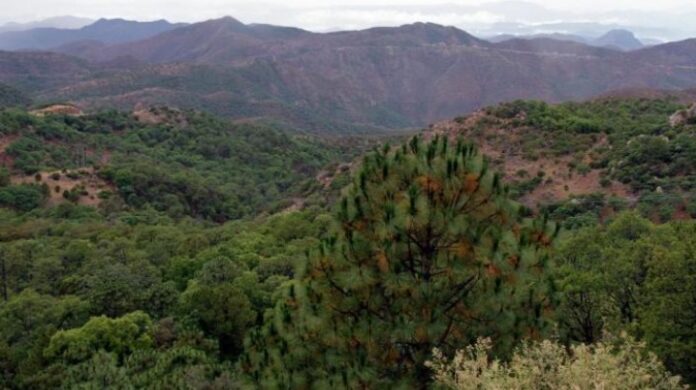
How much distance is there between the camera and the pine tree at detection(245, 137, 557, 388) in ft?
29.6

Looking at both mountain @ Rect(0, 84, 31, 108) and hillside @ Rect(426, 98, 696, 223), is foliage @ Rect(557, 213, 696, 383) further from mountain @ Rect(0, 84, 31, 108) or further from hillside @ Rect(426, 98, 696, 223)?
mountain @ Rect(0, 84, 31, 108)

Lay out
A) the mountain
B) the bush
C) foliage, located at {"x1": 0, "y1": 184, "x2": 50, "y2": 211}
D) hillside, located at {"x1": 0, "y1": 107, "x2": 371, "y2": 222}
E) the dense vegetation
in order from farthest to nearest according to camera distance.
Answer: the mountain
hillside, located at {"x1": 0, "y1": 107, "x2": 371, "y2": 222}
foliage, located at {"x1": 0, "y1": 184, "x2": 50, "y2": 211}
the dense vegetation
the bush

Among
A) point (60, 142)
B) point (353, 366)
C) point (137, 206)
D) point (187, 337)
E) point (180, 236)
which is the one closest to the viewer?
point (353, 366)

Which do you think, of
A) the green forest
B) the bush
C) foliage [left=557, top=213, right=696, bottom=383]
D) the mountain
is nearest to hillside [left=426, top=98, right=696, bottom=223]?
the green forest

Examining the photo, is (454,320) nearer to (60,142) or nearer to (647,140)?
(647,140)

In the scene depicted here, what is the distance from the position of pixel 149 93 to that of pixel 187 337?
153 metres

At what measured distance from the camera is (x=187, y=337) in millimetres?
19094

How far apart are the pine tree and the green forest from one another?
0.08 feet

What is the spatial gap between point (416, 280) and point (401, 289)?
275 mm

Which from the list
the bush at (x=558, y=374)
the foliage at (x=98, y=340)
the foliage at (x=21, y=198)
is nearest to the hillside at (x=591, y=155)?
the foliage at (x=98, y=340)

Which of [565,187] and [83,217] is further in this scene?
[83,217]

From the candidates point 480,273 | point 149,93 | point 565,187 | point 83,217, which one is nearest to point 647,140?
point 565,187

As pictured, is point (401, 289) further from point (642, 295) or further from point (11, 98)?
point (11, 98)

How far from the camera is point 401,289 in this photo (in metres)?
9.04
